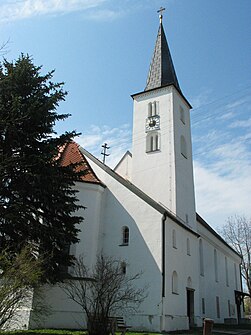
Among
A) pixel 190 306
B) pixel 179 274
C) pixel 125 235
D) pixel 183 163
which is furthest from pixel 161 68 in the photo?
pixel 190 306

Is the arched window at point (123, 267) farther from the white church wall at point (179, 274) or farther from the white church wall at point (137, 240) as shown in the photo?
the white church wall at point (179, 274)

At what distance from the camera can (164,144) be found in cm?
2691

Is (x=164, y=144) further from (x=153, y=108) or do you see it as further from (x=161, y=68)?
(x=161, y=68)

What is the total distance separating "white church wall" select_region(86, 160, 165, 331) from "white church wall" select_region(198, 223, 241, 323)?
975 centimetres

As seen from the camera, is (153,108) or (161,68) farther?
(161,68)

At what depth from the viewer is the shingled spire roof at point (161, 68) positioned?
30.2m

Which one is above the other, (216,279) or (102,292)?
(216,279)

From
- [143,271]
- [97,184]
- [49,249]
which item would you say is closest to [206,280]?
[143,271]

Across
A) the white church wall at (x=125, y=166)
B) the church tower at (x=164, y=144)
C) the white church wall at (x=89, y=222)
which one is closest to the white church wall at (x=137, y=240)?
the white church wall at (x=89, y=222)

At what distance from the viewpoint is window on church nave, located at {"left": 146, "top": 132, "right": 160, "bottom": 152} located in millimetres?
27391

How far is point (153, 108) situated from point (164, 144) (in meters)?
3.75

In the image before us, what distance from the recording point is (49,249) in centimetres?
1539

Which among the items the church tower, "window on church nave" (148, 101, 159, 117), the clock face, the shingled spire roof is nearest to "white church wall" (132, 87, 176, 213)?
the church tower

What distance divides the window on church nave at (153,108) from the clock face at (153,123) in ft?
1.68
